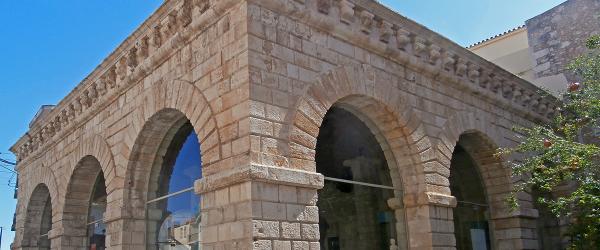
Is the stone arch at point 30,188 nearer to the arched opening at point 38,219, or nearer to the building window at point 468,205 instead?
the arched opening at point 38,219

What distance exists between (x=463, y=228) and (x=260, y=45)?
16.3 ft

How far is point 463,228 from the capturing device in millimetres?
8953

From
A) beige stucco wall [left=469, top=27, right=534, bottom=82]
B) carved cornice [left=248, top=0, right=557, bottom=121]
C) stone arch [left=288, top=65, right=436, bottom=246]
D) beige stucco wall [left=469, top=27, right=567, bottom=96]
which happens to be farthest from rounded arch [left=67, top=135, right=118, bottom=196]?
beige stucco wall [left=469, top=27, right=534, bottom=82]

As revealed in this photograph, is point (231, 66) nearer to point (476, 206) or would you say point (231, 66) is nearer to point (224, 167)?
point (224, 167)

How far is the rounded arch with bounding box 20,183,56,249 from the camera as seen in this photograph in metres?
12.1

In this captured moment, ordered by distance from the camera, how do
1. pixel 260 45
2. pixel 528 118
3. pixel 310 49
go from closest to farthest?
pixel 260 45
pixel 310 49
pixel 528 118

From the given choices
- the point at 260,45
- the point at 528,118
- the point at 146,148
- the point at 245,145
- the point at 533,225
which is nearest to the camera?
the point at 245,145

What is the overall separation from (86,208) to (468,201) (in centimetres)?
693

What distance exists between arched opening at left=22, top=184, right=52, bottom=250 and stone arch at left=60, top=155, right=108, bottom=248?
2394mm

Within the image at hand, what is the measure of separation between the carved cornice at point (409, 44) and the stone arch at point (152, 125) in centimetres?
156

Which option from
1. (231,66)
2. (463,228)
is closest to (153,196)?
(231,66)

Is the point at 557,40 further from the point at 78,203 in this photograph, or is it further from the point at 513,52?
the point at 78,203

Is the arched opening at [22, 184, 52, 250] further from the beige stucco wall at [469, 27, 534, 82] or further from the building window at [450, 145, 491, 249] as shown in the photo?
the beige stucco wall at [469, 27, 534, 82]

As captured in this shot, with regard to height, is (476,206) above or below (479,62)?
below
